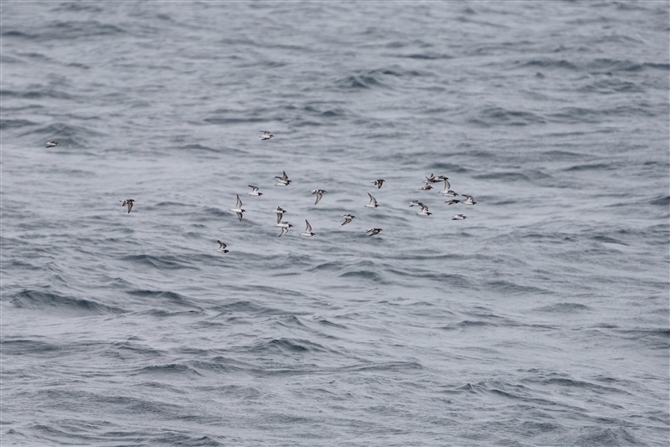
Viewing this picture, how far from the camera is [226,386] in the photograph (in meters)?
36.8

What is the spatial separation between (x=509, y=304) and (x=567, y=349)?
12.5 ft

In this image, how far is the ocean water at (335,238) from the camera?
118ft

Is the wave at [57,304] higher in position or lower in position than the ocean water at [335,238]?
lower

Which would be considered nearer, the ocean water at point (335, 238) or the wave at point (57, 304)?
the ocean water at point (335, 238)

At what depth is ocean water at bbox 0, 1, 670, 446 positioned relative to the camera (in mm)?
35906

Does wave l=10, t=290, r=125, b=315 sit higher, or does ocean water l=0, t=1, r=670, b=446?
ocean water l=0, t=1, r=670, b=446

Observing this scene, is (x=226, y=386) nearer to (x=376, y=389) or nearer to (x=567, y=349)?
(x=376, y=389)

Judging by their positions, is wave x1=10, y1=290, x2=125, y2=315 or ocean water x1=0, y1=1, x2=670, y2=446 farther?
wave x1=10, y1=290, x2=125, y2=315

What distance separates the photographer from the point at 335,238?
4872 cm

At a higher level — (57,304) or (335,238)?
(335,238)

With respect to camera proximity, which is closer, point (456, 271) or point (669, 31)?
point (456, 271)

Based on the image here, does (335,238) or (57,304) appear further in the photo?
(335,238)

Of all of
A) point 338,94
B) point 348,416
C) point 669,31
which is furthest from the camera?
point 669,31

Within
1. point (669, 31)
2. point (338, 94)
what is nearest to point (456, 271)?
point (338, 94)
